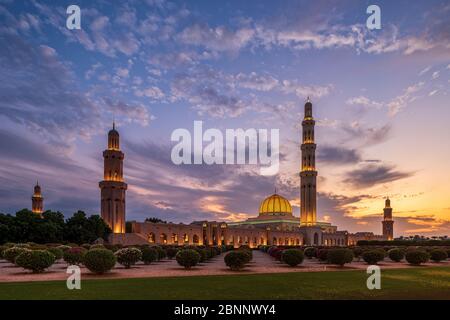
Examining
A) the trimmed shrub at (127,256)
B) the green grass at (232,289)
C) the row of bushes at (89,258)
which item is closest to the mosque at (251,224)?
the row of bushes at (89,258)

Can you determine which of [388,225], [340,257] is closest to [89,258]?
[340,257]

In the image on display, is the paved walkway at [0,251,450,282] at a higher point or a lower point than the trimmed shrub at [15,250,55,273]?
lower

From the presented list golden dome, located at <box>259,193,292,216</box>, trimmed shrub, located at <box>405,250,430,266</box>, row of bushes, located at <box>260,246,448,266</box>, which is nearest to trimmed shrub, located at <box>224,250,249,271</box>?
row of bushes, located at <box>260,246,448,266</box>

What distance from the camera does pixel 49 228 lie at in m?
52.1

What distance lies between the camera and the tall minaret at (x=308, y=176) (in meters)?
98.6

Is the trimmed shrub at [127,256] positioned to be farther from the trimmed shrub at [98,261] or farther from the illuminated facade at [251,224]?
the illuminated facade at [251,224]

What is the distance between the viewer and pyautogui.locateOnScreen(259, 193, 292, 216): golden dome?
380 feet

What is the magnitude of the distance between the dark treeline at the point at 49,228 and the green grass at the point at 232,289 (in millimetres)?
38097

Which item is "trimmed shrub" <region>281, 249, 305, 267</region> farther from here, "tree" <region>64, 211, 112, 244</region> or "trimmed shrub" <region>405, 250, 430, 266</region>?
"tree" <region>64, 211, 112, 244</region>

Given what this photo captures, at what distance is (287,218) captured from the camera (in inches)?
4461

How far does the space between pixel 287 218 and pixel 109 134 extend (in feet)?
193

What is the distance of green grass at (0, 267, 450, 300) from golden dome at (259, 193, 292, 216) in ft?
322

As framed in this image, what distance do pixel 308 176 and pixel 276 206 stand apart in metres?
21.0

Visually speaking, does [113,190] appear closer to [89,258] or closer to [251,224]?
[251,224]
